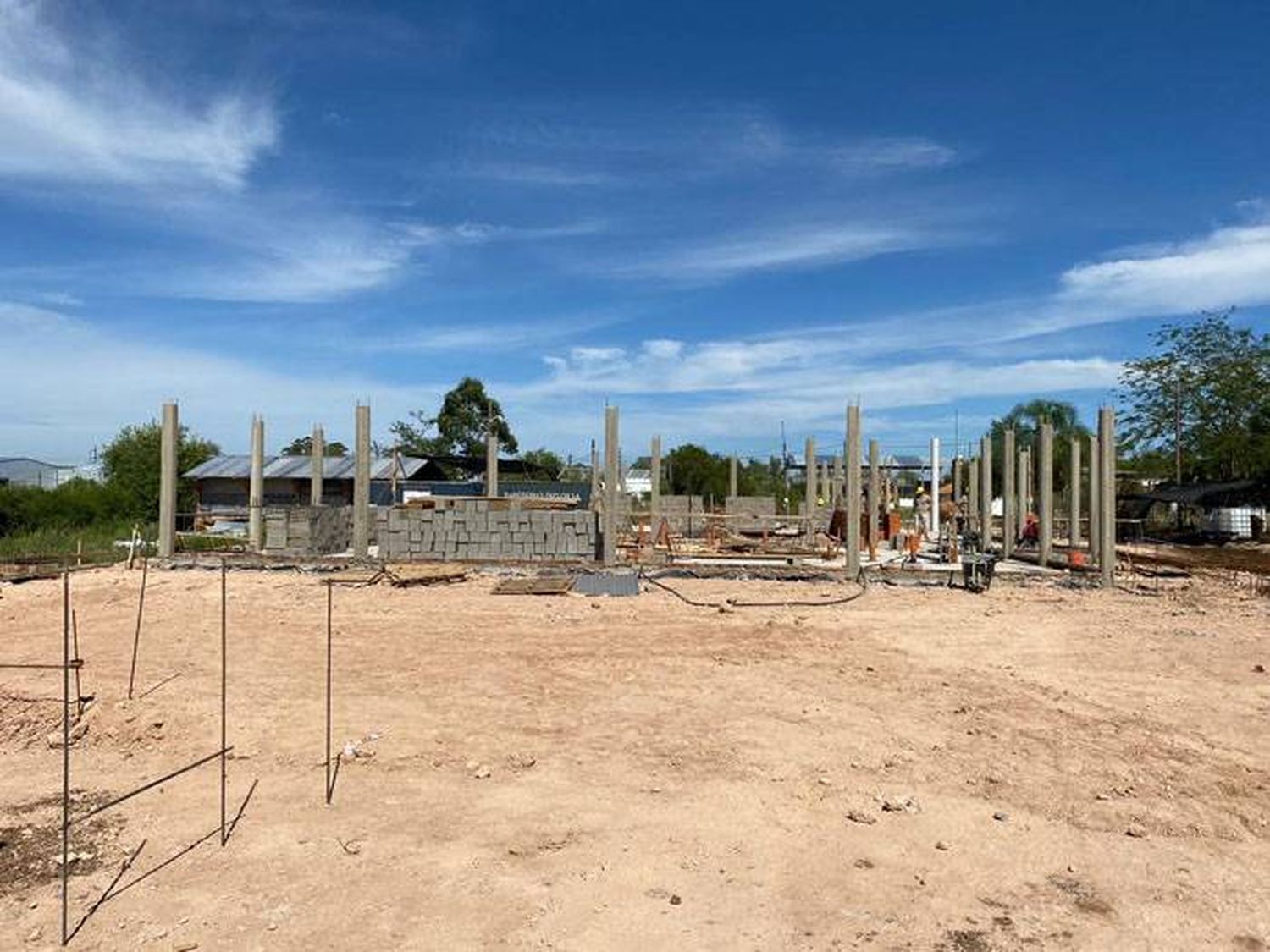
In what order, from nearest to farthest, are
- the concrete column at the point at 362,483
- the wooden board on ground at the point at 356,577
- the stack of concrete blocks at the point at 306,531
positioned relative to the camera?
1. the wooden board on ground at the point at 356,577
2. the concrete column at the point at 362,483
3. the stack of concrete blocks at the point at 306,531

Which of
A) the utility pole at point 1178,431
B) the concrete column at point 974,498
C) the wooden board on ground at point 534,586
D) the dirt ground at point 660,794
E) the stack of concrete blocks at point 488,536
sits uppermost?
the utility pole at point 1178,431

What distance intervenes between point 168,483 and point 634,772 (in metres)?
16.3

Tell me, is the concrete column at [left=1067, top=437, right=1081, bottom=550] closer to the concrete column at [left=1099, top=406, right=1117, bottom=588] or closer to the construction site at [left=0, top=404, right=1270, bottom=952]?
the concrete column at [left=1099, top=406, right=1117, bottom=588]

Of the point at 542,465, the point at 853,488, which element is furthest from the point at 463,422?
the point at 853,488

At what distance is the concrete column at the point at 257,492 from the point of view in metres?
21.1

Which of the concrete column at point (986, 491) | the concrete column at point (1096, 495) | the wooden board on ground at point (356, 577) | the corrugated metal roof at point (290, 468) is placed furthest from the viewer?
the corrugated metal roof at point (290, 468)

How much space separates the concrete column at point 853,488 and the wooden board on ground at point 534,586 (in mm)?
4937

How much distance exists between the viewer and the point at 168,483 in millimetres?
19156

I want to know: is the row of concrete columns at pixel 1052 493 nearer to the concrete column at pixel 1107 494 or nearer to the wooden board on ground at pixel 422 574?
the concrete column at pixel 1107 494

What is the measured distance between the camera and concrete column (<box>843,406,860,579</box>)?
645 inches

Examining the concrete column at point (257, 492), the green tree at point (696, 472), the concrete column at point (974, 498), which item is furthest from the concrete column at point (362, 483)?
the green tree at point (696, 472)

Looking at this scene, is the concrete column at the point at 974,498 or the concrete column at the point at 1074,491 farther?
the concrete column at the point at 974,498

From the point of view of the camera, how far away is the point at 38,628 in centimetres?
1166

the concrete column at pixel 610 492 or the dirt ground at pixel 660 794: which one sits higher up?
Answer: the concrete column at pixel 610 492
